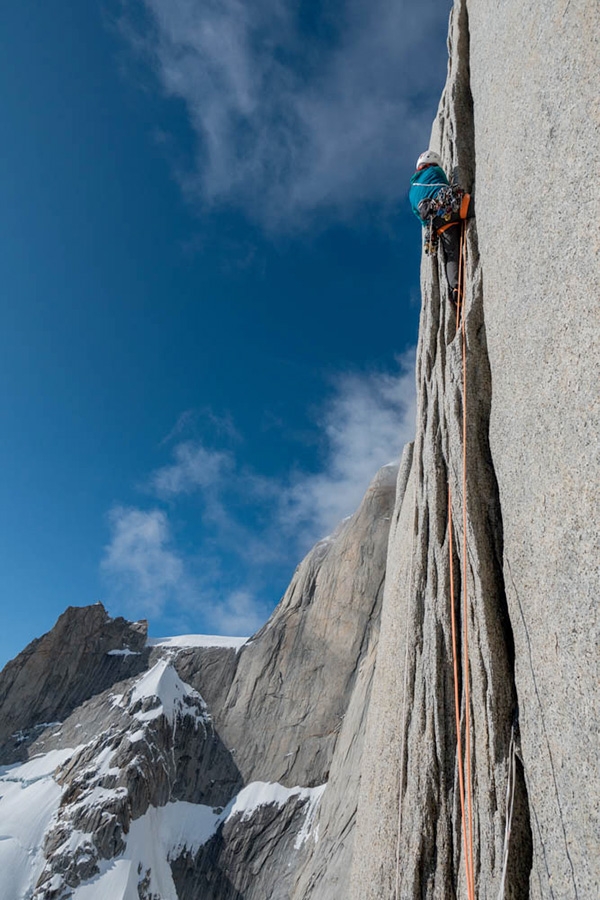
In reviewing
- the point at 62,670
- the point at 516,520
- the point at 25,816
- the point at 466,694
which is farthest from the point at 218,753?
the point at 516,520

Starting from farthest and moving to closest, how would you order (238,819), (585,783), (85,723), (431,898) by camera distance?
(85,723) < (238,819) < (431,898) < (585,783)

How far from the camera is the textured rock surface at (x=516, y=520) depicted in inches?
170

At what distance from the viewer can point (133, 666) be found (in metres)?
54.2

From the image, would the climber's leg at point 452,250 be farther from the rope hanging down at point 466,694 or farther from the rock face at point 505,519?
the rope hanging down at point 466,694

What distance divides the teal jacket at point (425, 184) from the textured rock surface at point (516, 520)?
394mm

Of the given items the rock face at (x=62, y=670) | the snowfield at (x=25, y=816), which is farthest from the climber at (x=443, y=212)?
the rock face at (x=62, y=670)

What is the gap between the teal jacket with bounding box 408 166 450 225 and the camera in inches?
348

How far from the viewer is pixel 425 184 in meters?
9.09

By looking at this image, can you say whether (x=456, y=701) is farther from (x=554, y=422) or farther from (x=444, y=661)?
(x=554, y=422)

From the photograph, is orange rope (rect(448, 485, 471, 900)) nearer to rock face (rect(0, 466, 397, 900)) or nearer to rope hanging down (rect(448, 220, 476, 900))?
rope hanging down (rect(448, 220, 476, 900))

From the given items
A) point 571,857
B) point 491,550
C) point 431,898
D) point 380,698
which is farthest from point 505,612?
point 380,698

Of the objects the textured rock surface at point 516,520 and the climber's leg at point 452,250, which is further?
the climber's leg at point 452,250

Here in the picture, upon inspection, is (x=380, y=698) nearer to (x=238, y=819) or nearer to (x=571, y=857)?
(x=571, y=857)

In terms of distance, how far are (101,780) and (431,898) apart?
145 ft
